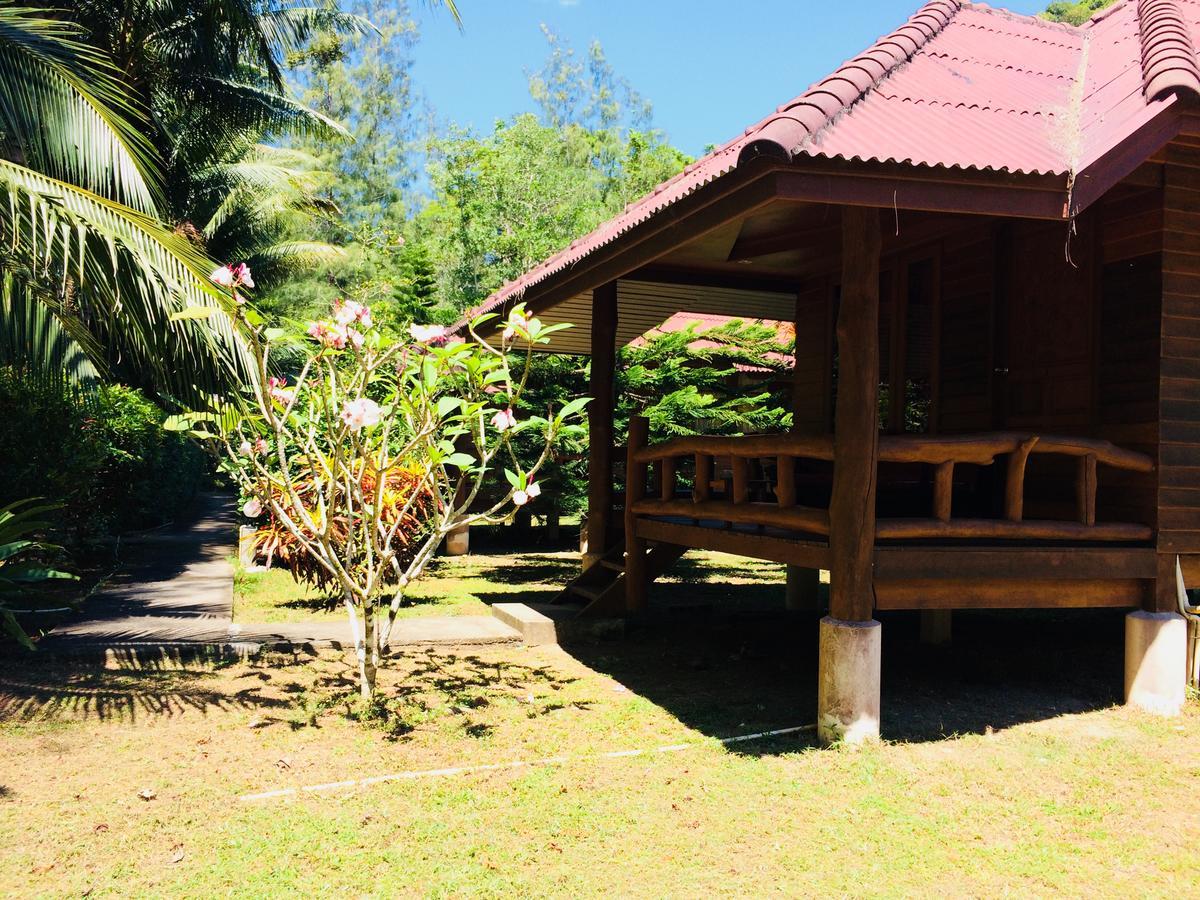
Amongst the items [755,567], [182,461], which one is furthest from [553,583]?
[182,461]

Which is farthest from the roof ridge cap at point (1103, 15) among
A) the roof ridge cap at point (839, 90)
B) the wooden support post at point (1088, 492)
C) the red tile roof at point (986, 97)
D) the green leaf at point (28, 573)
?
the green leaf at point (28, 573)

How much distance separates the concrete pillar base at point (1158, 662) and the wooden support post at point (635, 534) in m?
3.91

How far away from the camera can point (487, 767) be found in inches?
200

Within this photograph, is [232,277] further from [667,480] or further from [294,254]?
[294,254]

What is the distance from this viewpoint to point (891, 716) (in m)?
6.12

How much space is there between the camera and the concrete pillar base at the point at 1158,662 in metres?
6.19

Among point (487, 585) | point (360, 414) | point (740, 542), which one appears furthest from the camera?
point (487, 585)

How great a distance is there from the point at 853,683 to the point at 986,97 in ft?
12.4

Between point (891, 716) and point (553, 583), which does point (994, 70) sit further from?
point (553, 583)

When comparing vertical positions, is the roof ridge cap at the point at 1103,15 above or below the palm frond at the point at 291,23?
below

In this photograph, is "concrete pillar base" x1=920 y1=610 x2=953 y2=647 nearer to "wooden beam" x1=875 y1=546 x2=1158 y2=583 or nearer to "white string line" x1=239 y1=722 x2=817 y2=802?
"wooden beam" x1=875 y1=546 x2=1158 y2=583

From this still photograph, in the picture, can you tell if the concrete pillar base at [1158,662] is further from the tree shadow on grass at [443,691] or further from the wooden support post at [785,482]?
the tree shadow on grass at [443,691]

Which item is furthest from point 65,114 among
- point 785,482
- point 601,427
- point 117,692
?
point 785,482

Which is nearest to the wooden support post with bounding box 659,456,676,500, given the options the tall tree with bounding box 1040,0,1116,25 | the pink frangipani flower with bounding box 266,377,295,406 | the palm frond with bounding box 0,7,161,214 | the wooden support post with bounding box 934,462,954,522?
the wooden support post with bounding box 934,462,954,522
